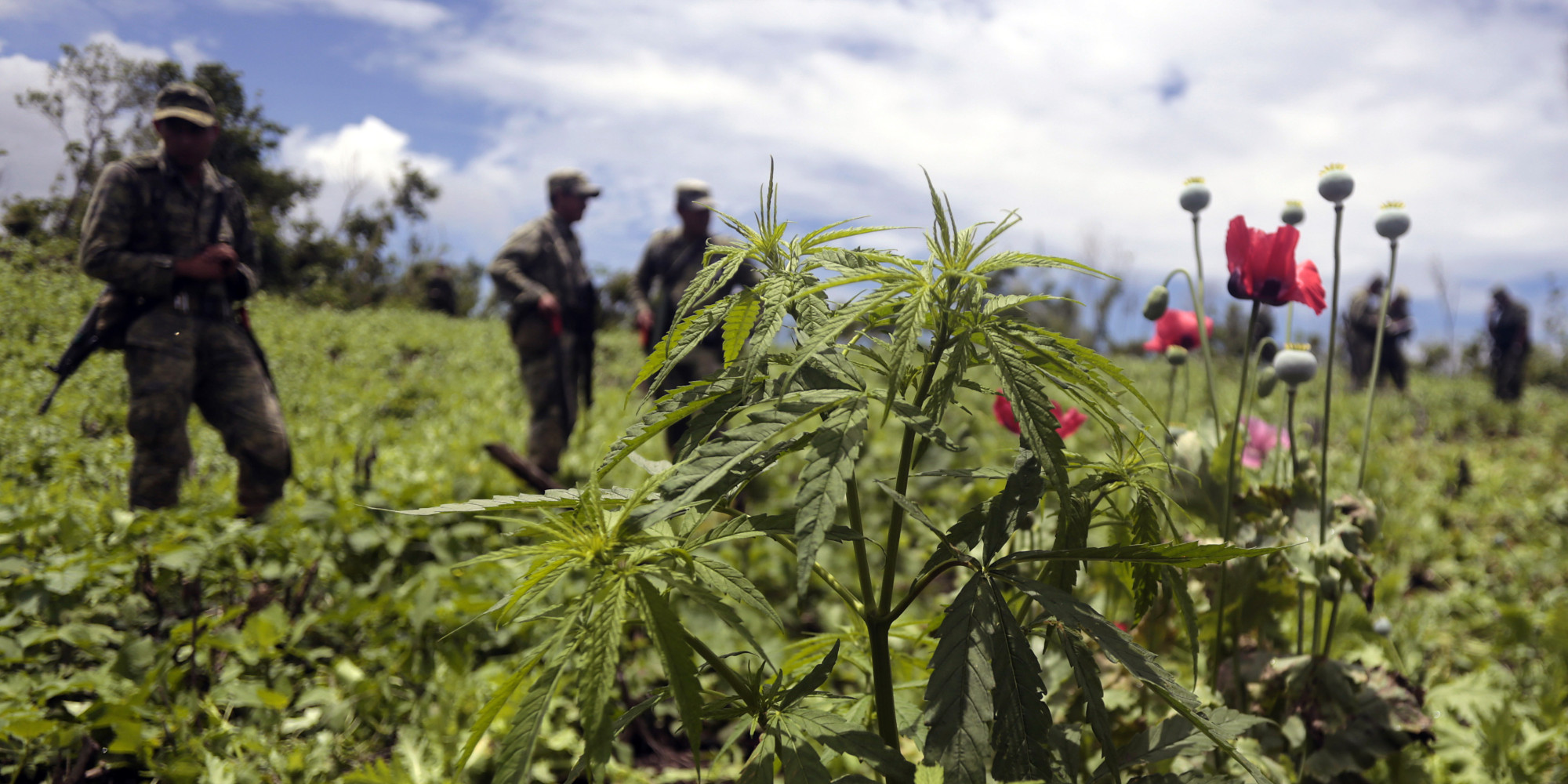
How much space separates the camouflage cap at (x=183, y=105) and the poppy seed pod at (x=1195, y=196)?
410 centimetres

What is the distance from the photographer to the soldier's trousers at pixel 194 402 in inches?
135

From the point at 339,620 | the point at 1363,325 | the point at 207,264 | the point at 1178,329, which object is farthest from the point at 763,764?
the point at 1363,325

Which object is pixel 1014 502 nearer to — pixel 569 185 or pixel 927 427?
pixel 927 427

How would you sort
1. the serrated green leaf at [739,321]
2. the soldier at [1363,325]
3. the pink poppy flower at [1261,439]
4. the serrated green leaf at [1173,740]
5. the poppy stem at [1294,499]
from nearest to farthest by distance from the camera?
the serrated green leaf at [739,321]
the serrated green leaf at [1173,740]
the poppy stem at [1294,499]
the pink poppy flower at [1261,439]
the soldier at [1363,325]

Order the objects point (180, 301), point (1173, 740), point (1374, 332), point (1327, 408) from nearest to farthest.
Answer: point (1173, 740)
point (1327, 408)
point (180, 301)
point (1374, 332)

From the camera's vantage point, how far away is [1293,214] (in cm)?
162

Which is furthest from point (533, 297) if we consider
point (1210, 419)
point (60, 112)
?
point (1210, 419)

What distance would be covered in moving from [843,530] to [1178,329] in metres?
1.61

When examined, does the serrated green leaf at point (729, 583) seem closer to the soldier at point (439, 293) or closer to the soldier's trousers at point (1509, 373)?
Result: the soldier's trousers at point (1509, 373)

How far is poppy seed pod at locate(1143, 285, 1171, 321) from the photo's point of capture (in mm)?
1693

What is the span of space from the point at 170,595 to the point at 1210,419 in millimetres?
3657

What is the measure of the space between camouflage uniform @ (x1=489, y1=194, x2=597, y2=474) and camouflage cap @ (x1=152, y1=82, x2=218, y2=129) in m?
1.92

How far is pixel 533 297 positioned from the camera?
5.15 meters

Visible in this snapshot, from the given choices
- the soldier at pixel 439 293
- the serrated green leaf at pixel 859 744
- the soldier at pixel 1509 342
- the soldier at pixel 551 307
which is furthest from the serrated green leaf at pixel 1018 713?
the soldier at pixel 439 293
